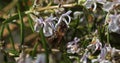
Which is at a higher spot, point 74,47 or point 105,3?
point 105,3

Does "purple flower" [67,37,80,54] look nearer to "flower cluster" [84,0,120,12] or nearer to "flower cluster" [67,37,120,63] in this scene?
"flower cluster" [67,37,120,63]

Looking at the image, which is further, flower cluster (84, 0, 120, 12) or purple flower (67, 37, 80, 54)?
purple flower (67, 37, 80, 54)

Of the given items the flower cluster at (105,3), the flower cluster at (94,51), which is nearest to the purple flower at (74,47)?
the flower cluster at (94,51)

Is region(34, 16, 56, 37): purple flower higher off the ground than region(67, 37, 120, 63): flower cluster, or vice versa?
region(34, 16, 56, 37): purple flower

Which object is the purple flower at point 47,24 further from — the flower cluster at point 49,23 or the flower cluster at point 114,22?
the flower cluster at point 114,22

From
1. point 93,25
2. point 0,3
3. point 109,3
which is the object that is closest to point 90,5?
point 109,3

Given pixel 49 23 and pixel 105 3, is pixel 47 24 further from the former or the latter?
pixel 105 3

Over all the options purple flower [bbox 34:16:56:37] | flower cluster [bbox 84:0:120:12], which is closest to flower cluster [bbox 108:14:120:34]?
flower cluster [bbox 84:0:120:12]

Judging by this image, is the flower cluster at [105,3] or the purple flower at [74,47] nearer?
the flower cluster at [105,3]

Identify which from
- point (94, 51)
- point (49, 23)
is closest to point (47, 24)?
point (49, 23)

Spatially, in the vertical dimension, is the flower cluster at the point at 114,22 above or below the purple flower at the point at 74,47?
above

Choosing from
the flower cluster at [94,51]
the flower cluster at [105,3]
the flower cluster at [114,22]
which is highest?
the flower cluster at [105,3]

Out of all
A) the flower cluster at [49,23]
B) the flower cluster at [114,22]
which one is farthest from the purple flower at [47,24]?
the flower cluster at [114,22]
